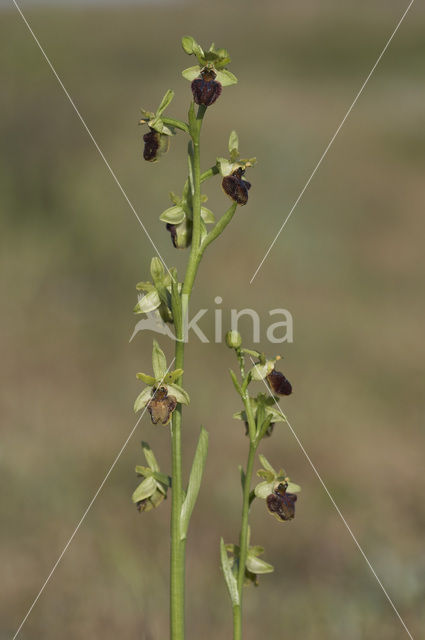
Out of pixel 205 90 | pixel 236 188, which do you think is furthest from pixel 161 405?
pixel 205 90

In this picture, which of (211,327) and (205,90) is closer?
(205,90)

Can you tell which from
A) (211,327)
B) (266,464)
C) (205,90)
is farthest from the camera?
(211,327)

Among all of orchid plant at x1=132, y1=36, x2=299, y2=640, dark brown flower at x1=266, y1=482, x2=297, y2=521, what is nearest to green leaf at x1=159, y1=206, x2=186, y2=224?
orchid plant at x1=132, y1=36, x2=299, y2=640

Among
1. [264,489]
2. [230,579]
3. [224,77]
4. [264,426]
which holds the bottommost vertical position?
[230,579]

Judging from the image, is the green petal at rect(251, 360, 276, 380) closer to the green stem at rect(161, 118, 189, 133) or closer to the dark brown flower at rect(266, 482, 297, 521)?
the dark brown flower at rect(266, 482, 297, 521)

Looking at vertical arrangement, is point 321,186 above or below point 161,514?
above

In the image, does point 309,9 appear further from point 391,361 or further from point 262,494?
point 262,494

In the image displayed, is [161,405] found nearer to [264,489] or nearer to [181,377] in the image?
[181,377]

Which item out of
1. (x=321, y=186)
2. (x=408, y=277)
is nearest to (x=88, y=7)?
(x=321, y=186)
